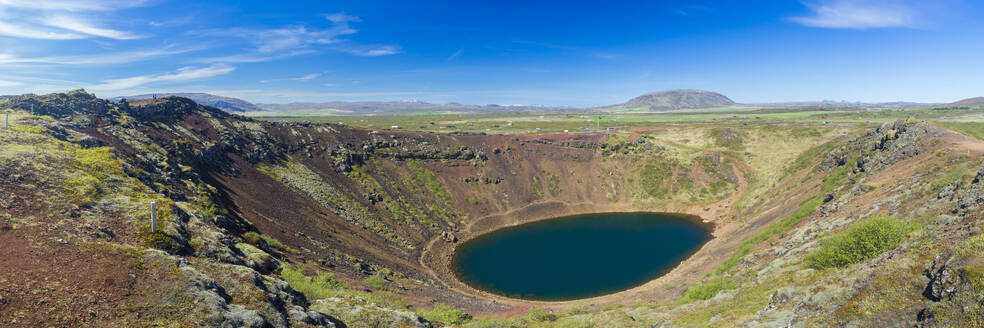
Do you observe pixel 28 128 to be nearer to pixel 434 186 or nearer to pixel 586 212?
pixel 434 186

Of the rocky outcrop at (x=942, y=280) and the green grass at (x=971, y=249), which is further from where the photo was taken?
the green grass at (x=971, y=249)

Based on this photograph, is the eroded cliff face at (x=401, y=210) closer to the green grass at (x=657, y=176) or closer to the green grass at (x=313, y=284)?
the green grass at (x=313, y=284)

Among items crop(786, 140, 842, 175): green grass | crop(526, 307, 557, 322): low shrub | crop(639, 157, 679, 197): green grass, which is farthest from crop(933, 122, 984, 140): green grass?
crop(526, 307, 557, 322): low shrub

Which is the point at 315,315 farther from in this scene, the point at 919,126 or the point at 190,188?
the point at 919,126

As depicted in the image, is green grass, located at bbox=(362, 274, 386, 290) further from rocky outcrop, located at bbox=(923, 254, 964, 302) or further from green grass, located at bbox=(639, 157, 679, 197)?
green grass, located at bbox=(639, 157, 679, 197)

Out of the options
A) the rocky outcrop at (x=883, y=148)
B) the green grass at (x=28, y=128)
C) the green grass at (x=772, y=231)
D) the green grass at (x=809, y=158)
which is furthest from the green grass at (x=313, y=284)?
the green grass at (x=809, y=158)

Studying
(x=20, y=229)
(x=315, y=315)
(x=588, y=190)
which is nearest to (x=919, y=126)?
(x=588, y=190)
